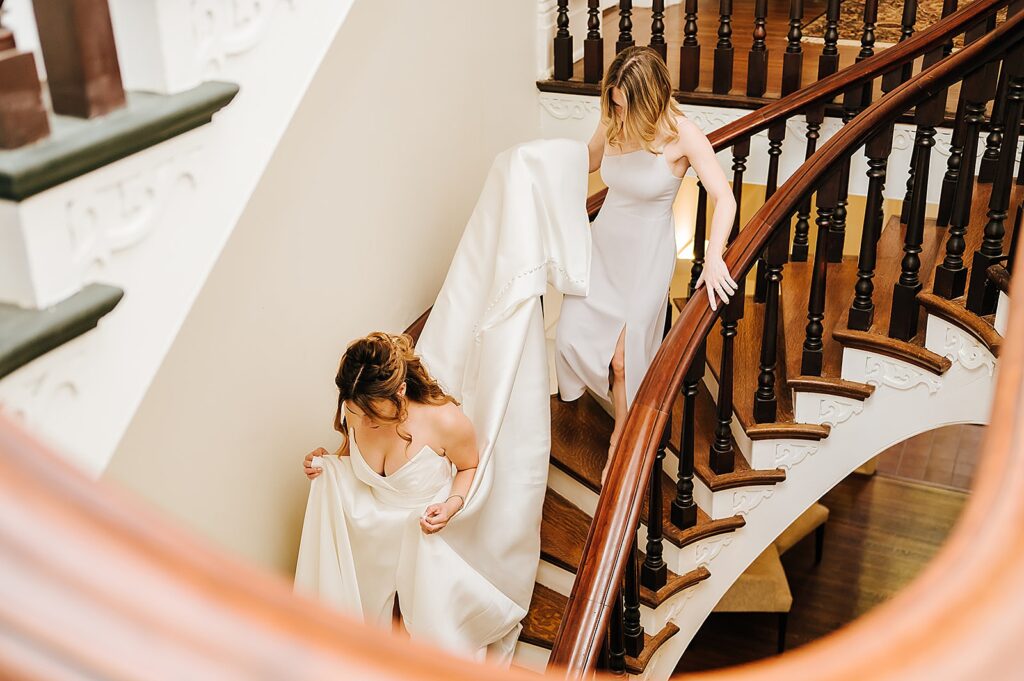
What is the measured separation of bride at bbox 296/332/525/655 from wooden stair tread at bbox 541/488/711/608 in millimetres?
512

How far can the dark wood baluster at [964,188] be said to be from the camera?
11.7 ft

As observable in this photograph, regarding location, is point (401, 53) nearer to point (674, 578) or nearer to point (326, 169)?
point (326, 169)

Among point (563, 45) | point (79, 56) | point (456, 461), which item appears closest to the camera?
point (79, 56)

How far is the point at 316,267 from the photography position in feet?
11.9

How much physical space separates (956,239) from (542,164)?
1524 mm

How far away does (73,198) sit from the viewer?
1.68 metres

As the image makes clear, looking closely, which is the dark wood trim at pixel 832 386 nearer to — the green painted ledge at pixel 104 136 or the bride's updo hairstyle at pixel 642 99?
the bride's updo hairstyle at pixel 642 99

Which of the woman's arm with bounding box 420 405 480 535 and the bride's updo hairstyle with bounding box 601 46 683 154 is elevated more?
the bride's updo hairstyle with bounding box 601 46 683 154

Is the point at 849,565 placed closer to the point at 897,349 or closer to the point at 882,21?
the point at 882,21

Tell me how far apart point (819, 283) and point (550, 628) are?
168cm

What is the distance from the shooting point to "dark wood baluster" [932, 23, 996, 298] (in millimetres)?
3564

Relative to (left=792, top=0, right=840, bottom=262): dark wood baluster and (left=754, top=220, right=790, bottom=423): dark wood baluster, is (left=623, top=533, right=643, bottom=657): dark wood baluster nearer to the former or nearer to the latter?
(left=754, top=220, right=790, bottom=423): dark wood baluster

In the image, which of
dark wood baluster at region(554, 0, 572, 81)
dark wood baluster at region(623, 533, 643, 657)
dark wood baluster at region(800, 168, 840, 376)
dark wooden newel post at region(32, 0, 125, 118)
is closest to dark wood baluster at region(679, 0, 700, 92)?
dark wood baluster at region(554, 0, 572, 81)

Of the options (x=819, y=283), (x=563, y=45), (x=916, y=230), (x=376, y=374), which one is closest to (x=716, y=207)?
(x=819, y=283)
